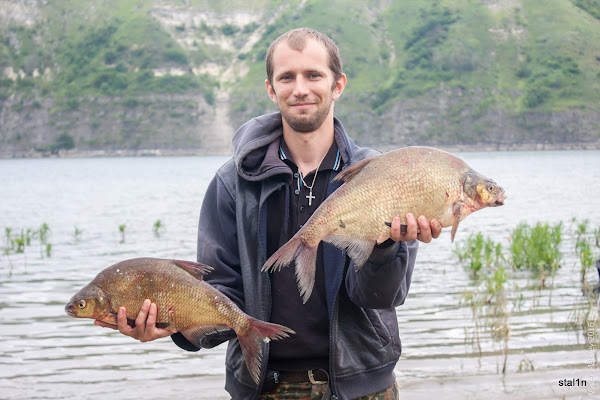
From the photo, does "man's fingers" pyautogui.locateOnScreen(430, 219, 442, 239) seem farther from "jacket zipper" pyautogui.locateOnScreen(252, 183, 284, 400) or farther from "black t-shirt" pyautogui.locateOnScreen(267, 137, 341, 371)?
"jacket zipper" pyautogui.locateOnScreen(252, 183, 284, 400)

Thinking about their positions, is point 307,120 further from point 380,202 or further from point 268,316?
point 268,316

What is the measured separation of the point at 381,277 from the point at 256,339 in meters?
0.71

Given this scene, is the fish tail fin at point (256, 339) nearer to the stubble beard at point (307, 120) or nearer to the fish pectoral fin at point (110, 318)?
the fish pectoral fin at point (110, 318)

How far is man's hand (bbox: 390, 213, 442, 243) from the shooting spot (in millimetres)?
3293

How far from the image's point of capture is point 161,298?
3623mm

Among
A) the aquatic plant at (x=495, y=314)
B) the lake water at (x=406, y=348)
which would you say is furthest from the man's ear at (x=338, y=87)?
the aquatic plant at (x=495, y=314)

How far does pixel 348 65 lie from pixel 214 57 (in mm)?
45113

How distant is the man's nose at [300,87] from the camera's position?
3.56 metres

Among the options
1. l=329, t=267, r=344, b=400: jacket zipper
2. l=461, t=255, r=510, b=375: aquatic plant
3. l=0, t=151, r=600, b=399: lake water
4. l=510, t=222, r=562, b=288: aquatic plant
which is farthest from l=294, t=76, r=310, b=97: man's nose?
l=510, t=222, r=562, b=288: aquatic plant

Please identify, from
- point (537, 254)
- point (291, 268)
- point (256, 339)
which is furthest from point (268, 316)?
point (537, 254)

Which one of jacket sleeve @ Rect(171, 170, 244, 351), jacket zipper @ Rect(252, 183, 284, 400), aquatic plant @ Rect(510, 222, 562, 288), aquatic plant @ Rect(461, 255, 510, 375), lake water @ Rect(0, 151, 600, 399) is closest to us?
jacket zipper @ Rect(252, 183, 284, 400)

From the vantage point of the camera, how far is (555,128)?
138000 mm

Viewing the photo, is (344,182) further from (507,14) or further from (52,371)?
(507,14)

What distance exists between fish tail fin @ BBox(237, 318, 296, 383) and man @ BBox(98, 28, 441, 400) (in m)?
0.04
